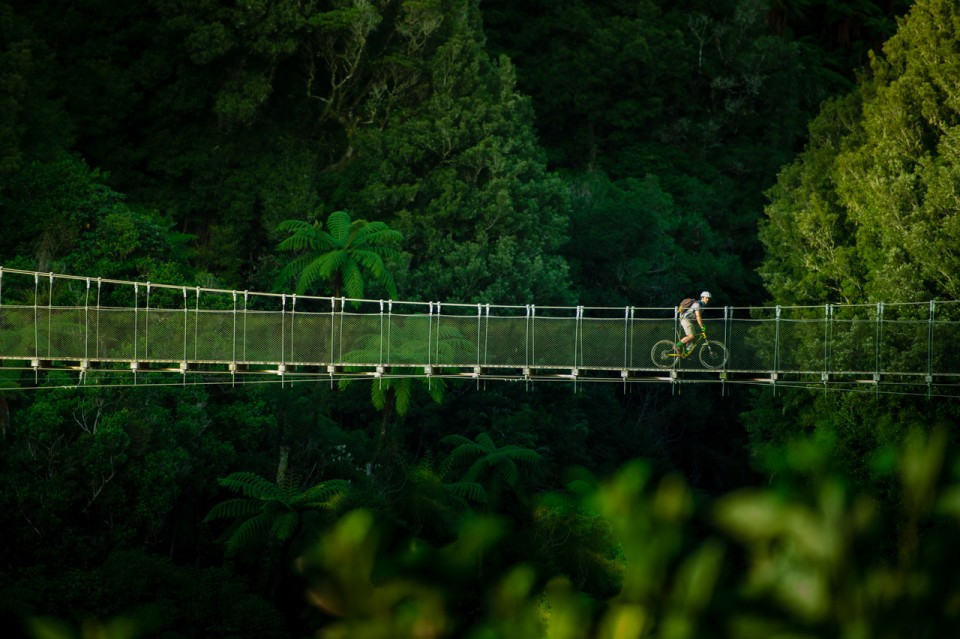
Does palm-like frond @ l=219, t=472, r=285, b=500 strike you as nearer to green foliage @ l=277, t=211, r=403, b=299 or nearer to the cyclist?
green foliage @ l=277, t=211, r=403, b=299

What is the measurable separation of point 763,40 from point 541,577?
1864 centimetres

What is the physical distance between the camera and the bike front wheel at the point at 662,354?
1778 cm

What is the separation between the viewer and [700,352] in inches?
691

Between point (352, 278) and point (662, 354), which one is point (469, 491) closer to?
point (352, 278)

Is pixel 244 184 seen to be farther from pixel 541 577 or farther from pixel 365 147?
pixel 541 577

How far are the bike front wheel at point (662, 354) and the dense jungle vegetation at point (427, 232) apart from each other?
5.97ft

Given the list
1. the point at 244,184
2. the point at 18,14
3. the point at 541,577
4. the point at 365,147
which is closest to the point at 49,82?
the point at 18,14

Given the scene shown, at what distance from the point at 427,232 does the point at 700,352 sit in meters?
9.79

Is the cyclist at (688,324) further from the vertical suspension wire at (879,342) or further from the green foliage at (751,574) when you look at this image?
the green foliage at (751,574)

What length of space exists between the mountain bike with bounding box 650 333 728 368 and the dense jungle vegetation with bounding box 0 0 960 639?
1630mm

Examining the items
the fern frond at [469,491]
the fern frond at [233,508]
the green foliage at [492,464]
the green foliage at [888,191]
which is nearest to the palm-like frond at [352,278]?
the green foliage at [492,464]

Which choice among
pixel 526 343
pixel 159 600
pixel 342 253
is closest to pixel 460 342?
pixel 526 343

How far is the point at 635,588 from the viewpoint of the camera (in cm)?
259

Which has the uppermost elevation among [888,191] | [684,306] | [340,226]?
[888,191]
